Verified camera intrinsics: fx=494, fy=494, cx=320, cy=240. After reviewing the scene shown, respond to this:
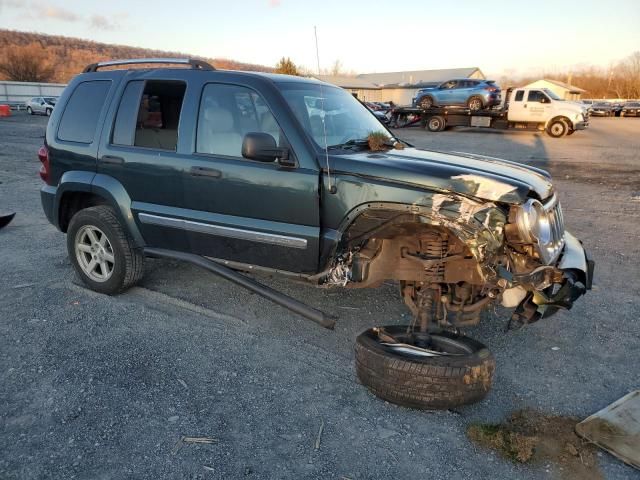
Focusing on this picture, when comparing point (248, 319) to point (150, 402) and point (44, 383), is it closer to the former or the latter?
point (150, 402)

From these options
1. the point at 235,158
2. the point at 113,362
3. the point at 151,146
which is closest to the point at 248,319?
the point at 113,362

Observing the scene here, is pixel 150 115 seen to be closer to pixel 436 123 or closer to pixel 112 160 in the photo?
pixel 112 160

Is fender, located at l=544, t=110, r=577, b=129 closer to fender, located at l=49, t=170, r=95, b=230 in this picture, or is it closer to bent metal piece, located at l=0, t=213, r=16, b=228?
bent metal piece, located at l=0, t=213, r=16, b=228

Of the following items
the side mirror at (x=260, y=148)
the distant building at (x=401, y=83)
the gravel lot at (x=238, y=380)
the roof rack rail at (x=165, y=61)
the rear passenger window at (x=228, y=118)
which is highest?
the distant building at (x=401, y=83)

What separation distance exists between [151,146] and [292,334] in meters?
1.97

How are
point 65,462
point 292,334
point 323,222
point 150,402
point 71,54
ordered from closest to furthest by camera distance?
1. point 65,462
2. point 150,402
3. point 323,222
4. point 292,334
5. point 71,54

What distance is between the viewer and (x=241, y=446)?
→ 274 cm

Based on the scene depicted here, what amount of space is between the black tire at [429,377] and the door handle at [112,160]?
2714mm

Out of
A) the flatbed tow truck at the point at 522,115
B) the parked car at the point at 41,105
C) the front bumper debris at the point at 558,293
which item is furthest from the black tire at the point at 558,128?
the parked car at the point at 41,105

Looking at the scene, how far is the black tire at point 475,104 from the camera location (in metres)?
25.5

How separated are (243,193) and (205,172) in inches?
14.9

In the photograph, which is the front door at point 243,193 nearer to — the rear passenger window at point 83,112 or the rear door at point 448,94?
the rear passenger window at point 83,112

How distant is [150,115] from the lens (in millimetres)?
4238

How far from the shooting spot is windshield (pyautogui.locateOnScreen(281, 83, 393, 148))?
3.73m
